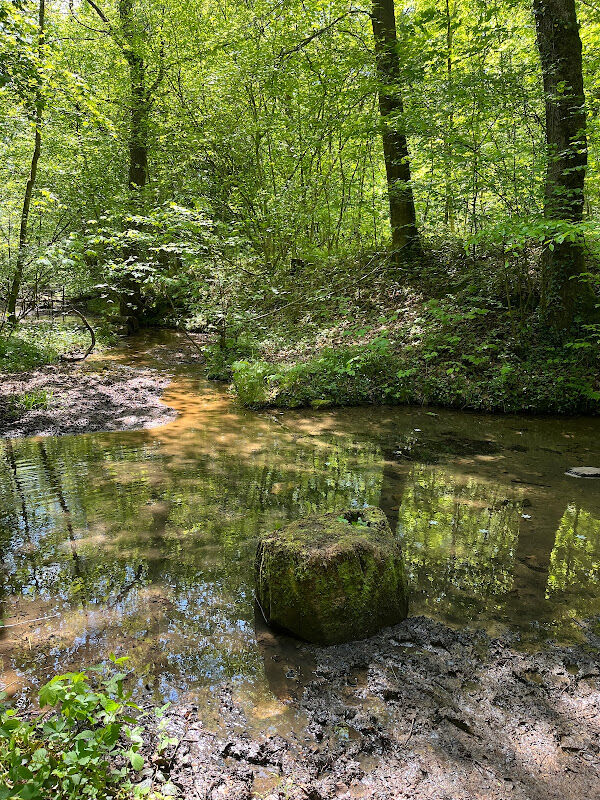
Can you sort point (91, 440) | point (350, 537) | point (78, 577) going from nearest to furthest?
point (350, 537), point (78, 577), point (91, 440)

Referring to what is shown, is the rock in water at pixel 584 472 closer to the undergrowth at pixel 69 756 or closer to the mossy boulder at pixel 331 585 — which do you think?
the mossy boulder at pixel 331 585

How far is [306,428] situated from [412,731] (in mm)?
5914

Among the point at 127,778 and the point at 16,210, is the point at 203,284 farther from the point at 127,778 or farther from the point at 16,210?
the point at 127,778

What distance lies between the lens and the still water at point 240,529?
3.09 metres

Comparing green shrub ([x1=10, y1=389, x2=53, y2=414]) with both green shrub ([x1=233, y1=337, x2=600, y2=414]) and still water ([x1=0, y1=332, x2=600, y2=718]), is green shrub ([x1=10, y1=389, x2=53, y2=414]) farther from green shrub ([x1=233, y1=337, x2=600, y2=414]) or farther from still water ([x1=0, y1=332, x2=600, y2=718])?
green shrub ([x1=233, y1=337, x2=600, y2=414])

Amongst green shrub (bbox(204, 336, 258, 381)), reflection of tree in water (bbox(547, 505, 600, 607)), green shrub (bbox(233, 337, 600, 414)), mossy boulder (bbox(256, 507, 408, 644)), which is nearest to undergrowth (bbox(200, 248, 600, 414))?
green shrub (bbox(233, 337, 600, 414))

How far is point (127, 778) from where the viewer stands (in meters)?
2.07

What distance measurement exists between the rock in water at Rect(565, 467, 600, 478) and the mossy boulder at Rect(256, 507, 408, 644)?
362 cm

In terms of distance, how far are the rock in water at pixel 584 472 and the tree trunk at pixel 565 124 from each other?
3.90m

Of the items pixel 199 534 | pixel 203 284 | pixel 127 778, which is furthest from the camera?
pixel 203 284

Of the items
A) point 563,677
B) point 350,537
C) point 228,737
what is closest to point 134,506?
point 350,537

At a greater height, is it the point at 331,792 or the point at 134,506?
the point at 134,506

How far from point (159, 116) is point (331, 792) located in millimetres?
17166

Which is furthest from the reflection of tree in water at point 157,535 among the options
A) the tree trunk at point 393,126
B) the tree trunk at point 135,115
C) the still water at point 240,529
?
the tree trunk at point 135,115
